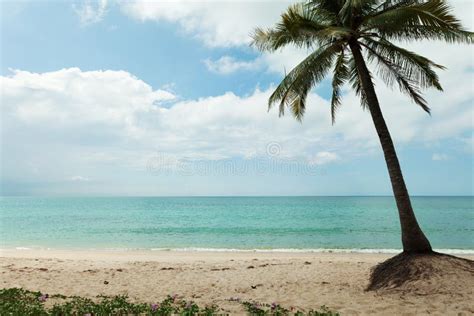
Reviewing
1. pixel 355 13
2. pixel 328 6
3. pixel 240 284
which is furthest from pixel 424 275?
pixel 328 6

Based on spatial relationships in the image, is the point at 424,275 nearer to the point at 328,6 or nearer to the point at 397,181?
the point at 397,181

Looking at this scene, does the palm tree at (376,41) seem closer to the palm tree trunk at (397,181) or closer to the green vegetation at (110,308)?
the palm tree trunk at (397,181)

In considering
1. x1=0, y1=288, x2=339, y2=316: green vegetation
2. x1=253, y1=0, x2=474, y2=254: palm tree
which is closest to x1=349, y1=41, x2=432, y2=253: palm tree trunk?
x1=253, y1=0, x2=474, y2=254: palm tree

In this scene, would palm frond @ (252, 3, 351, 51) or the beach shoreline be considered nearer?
the beach shoreline

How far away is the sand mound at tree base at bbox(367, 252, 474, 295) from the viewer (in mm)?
6891

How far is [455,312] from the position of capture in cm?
583

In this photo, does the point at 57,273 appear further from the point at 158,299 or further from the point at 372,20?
the point at 372,20

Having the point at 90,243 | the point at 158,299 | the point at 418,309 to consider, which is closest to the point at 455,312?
the point at 418,309

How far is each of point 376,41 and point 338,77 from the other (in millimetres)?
2328

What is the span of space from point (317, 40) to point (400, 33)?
89.3 inches

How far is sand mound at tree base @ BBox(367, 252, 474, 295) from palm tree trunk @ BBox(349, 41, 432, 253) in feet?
1.10

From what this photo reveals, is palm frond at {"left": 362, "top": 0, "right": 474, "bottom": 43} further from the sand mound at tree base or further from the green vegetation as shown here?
the green vegetation

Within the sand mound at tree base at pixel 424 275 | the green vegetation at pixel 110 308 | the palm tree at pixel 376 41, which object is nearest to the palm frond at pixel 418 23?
the palm tree at pixel 376 41

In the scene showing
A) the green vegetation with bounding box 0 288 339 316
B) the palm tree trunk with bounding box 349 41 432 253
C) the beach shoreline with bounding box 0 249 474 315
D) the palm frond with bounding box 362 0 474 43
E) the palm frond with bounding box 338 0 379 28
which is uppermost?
the palm frond with bounding box 338 0 379 28
